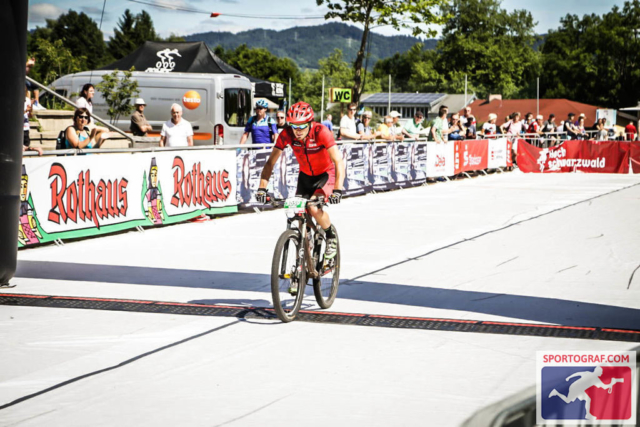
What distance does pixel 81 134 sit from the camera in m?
12.5

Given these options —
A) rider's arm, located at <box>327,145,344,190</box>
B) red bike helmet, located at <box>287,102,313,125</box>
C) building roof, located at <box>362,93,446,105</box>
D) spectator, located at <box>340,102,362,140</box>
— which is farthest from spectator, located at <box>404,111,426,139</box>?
building roof, located at <box>362,93,446,105</box>

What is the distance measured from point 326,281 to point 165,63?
18.0 meters

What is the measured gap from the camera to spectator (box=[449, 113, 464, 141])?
2550 cm

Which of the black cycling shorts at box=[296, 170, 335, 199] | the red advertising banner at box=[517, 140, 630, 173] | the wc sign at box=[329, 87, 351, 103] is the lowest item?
the red advertising banner at box=[517, 140, 630, 173]

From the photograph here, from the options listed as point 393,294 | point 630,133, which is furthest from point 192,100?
point 630,133

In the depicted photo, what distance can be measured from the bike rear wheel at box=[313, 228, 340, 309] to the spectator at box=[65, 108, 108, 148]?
5.79 m

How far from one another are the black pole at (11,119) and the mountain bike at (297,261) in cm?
282

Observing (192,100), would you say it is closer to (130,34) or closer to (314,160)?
(314,160)

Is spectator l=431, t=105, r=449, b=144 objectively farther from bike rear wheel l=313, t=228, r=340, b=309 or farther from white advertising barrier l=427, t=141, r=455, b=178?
bike rear wheel l=313, t=228, r=340, b=309

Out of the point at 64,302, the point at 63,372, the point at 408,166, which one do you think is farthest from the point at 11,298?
the point at 408,166

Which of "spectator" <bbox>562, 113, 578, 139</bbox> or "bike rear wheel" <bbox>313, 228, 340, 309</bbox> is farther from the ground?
"spectator" <bbox>562, 113, 578, 139</bbox>

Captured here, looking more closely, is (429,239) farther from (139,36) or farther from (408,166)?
(139,36)

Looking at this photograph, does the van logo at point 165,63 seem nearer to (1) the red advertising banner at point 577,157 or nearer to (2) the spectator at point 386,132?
(2) the spectator at point 386,132

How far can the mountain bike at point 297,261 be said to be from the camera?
6896 millimetres
